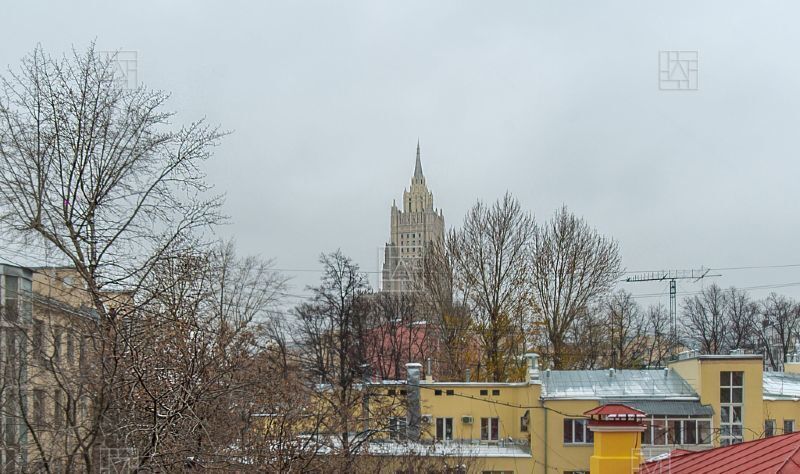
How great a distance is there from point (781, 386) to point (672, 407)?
18.9 feet

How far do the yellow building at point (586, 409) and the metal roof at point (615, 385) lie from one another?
3cm

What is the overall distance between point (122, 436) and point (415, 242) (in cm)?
12614

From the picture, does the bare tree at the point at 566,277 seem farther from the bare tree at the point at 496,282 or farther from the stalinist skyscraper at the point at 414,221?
the stalinist skyscraper at the point at 414,221

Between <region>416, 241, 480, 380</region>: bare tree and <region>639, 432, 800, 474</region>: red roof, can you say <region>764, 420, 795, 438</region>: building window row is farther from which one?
<region>639, 432, 800, 474</region>: red roof

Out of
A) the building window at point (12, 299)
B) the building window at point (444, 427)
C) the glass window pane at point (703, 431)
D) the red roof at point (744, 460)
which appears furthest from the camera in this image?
the building window at point (444, 427)

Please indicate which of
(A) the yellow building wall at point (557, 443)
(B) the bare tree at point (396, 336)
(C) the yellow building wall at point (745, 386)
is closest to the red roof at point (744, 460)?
(A) the yellow building wall at point (557, 443)

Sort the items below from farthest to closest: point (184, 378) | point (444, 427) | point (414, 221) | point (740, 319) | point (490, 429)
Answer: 1. point (414, 221)
2. point (740, 319)
3. point (490, 429)
4. point (444, 427)
5. point (184, 378)

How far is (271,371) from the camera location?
15.2m

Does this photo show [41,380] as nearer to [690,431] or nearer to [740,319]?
[690,431]

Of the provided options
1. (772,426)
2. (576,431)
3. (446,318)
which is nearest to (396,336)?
(446,318)

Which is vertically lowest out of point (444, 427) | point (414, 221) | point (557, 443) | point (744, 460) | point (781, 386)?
point (557, 443)

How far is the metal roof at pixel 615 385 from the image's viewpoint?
92.0 feet

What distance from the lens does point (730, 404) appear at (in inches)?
1059

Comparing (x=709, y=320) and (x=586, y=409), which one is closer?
(x=586, y=409)
